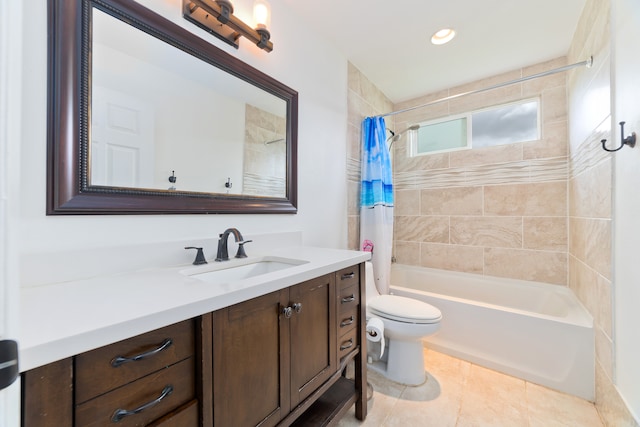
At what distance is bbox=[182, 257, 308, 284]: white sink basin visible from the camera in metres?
1.08

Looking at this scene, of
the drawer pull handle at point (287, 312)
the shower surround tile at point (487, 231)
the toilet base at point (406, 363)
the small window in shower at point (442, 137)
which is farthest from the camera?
the small window in shower at point (442, 137)

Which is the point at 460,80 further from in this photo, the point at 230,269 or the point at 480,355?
the point at 230,269

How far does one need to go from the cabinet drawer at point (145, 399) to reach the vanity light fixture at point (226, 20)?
1.39 m

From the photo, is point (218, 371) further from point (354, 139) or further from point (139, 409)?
point (354, 139)

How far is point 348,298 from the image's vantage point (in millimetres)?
1280

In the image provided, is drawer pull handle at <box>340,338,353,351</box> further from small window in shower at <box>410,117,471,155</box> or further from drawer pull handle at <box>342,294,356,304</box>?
small window in shower at <box>410,117,471,155</box>

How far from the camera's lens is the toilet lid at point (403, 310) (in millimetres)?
1621

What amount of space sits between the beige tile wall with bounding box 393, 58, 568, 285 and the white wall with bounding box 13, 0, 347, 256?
3.67 feet

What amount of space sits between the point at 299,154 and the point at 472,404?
182 cm

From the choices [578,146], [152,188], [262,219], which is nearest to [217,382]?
[152,188]

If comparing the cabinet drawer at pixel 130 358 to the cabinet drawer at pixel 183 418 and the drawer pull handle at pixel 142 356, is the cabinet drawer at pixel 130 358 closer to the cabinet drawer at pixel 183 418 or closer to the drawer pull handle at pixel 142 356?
the drawer pull handle at pixel 142 356

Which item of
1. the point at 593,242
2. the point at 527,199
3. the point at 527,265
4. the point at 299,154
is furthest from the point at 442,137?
the point at 299,154

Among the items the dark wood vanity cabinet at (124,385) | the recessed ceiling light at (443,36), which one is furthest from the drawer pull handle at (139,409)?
the recessed ceiling light at (443,36)

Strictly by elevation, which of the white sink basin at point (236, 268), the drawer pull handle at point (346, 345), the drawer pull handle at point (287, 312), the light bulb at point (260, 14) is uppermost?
the light bulb at point (260, 14)
